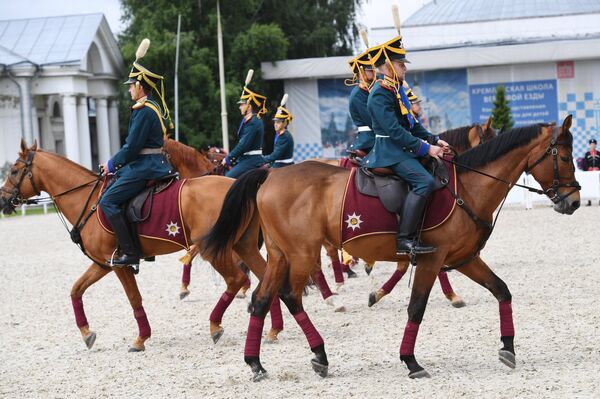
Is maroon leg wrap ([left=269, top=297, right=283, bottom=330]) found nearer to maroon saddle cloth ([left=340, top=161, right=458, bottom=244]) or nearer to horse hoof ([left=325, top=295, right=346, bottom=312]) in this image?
horse hoof ([left=325, top=295, right=346, bottom=312])

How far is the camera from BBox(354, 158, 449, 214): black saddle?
8117 mm

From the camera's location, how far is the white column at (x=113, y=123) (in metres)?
52.7

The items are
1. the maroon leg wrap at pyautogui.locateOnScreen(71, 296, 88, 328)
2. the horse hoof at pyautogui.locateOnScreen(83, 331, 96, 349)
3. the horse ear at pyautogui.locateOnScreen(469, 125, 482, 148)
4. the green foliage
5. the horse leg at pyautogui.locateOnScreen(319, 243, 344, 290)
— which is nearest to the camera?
the horse hoof at pyautogui.locateOnScreen(83, 331, 96, 349)

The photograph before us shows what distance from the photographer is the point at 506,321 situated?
27.0 ft

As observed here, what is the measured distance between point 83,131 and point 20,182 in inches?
1531

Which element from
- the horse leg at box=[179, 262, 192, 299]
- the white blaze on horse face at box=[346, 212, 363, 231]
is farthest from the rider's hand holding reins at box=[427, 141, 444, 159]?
the horse leg at box=[179, 262, 192, 299]

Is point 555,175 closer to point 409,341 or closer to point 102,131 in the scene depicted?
point 409,341

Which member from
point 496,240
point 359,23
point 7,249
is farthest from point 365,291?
point 359,23

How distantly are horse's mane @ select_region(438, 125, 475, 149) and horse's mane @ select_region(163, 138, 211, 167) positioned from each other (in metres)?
3.23

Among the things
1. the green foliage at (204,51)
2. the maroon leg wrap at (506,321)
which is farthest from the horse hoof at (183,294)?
the green foliage at (204,51)

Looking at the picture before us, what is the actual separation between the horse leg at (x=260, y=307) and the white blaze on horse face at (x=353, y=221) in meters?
0.68

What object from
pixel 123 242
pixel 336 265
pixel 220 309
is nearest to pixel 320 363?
pixel 220 309

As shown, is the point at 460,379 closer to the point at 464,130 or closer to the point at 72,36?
the point at 464,130

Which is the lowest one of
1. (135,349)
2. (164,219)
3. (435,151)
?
(135,349)
